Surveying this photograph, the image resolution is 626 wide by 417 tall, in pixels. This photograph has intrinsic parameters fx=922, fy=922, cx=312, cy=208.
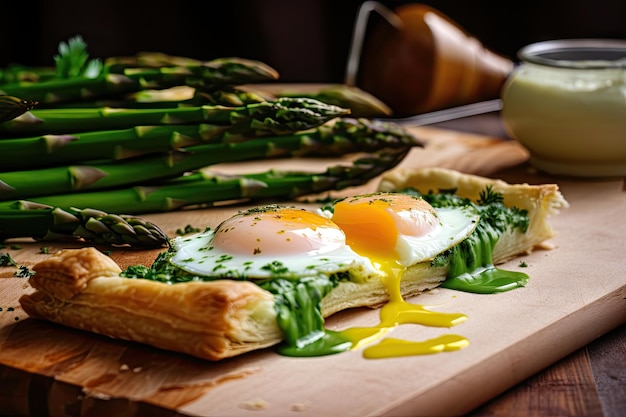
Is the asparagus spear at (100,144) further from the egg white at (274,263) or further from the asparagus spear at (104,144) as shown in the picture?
the egg white at (274,263)

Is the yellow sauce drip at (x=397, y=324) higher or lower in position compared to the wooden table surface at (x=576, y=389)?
higher

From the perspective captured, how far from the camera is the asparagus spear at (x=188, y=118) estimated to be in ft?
17.5

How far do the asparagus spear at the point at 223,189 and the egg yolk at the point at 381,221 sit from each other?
137 centimetres

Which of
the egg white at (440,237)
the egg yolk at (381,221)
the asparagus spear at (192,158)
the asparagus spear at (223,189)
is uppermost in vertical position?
the egg yolk at (381,221)

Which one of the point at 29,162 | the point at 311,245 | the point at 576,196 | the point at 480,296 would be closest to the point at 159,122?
the point at 29,162

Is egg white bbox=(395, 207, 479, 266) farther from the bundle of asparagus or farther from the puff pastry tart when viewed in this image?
the bundle of asparagus

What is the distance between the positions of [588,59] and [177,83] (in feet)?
9.88

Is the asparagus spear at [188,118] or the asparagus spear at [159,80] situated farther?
the asparagus spear at [159,80]

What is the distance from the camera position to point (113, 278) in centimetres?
380

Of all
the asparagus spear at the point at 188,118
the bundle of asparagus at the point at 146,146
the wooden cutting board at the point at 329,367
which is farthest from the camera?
the asparagus spear at the point at 188,118

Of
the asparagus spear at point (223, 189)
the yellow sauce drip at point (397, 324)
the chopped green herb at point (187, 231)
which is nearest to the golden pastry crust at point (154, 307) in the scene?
the yellow sauce drip at point (397, 324)

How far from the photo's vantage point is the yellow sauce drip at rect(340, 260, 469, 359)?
359 centimetres

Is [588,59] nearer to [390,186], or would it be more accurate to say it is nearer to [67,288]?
[390,186]

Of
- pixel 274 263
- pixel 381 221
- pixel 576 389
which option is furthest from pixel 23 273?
pixel 576 389
